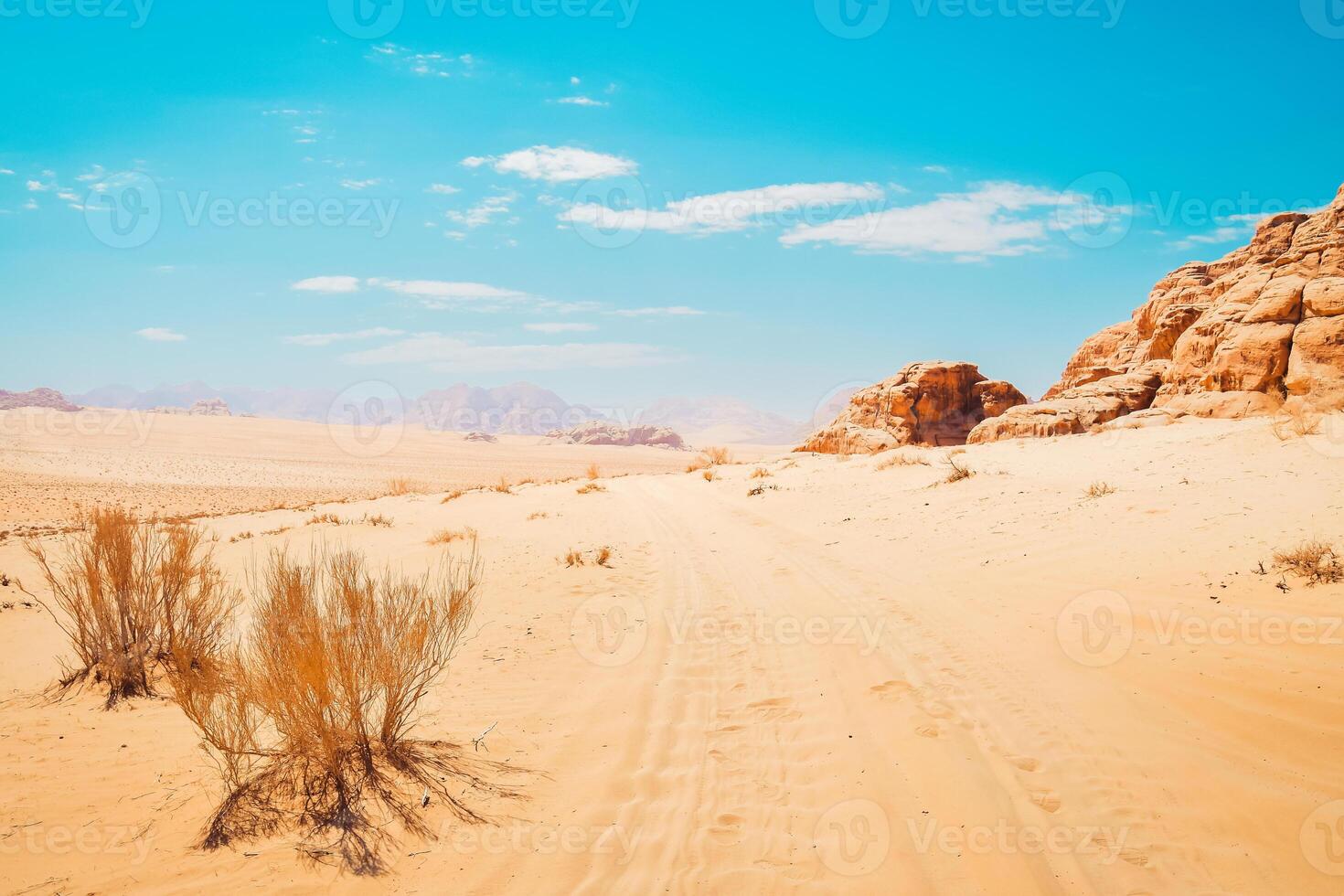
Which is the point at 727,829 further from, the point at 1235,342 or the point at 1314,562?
the point at 1235,342

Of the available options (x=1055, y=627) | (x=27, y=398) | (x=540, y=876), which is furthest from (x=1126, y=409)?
(x=27, y=398)

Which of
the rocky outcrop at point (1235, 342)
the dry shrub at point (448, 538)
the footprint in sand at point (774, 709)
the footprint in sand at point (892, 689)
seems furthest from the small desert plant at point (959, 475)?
the dry shrub at point (448, 538)

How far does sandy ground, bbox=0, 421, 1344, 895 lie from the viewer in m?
3.21

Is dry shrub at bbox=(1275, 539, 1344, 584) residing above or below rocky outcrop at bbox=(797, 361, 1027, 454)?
below

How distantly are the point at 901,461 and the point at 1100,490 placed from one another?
18.7 feet

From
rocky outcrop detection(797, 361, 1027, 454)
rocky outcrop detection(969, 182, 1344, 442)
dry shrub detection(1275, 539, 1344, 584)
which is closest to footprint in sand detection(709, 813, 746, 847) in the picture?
dry shrub detection(1275, 539, 1344, 584)

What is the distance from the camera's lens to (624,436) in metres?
88.5

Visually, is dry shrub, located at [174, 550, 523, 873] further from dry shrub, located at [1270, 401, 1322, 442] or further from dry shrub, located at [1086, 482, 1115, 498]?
dry shrub, located at [1270, 401, 1322, 442]

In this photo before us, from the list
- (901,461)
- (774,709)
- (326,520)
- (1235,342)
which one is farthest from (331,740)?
(1235,342)

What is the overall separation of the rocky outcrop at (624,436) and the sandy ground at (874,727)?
76.0 meters

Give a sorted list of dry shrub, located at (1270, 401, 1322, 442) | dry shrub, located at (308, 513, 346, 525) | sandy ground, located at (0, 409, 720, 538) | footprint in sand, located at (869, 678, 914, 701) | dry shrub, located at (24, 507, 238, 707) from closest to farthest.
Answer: footprint in sand, located at (869, 678, 914, 701), dry shrub, located at (24, 507, 238, 707), dry shrub, located at (1270, 401, 1322, 442), dry shrub, located at (308, 513, 346, 525), sandy ground, located at (0, 409, 720, 538)

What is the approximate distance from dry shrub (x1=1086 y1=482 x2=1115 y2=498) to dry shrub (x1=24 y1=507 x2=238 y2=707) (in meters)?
10.3

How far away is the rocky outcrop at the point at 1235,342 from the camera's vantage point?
13.7m

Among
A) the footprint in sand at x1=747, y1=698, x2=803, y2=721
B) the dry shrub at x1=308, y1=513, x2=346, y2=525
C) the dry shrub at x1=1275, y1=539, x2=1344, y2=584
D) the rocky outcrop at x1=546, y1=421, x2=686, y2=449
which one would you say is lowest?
the footprint in sand at x1=747, y1=698, x2=803, y2=721
